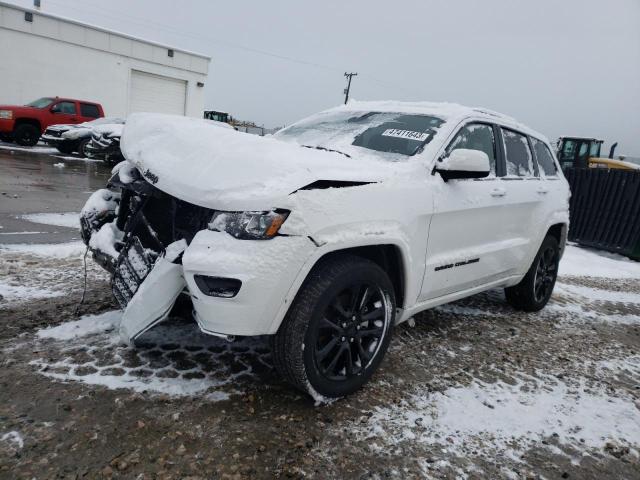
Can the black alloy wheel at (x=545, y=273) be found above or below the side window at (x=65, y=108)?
below

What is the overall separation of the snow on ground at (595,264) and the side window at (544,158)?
2751 mm

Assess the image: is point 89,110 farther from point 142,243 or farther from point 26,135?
point 142,243

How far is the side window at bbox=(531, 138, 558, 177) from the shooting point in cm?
447

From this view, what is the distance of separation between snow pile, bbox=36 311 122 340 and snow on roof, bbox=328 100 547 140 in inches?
98.6

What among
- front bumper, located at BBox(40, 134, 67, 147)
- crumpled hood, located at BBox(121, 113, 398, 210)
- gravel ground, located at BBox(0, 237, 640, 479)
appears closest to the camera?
gravel ground, located at BBox(0, 237, 640, 479)

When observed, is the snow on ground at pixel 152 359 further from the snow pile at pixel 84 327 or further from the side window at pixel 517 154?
the side window at pixel 517 154

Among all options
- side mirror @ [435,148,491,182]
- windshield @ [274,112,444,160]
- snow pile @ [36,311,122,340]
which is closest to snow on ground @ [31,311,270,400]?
snow pile @ [36,311,122,340]

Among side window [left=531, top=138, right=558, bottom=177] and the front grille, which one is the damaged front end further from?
side window [left=531, top=138, right=558, bottom=177]

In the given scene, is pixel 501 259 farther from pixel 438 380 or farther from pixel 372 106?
pixel 372 106

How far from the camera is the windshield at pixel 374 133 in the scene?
3.11 metres

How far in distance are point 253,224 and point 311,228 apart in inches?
11.0

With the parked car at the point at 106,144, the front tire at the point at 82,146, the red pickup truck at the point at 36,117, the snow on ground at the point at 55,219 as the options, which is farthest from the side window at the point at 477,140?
the red pickup truck at the point at 36,117

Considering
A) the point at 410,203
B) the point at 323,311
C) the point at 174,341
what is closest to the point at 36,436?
the point at 174,341

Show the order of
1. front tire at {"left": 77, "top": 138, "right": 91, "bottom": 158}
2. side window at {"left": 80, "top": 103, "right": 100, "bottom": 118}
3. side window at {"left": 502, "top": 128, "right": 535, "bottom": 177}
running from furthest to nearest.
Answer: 1. side window at {"left": 80, "top": 103, "right": 100, "bottom": 118}
2. front tire at {"left": 77, "top": 138, "right": 91, "bottom": 158}
3. side window at {"left": 502, "top": 128, "right": 535, "bottom": 177}
